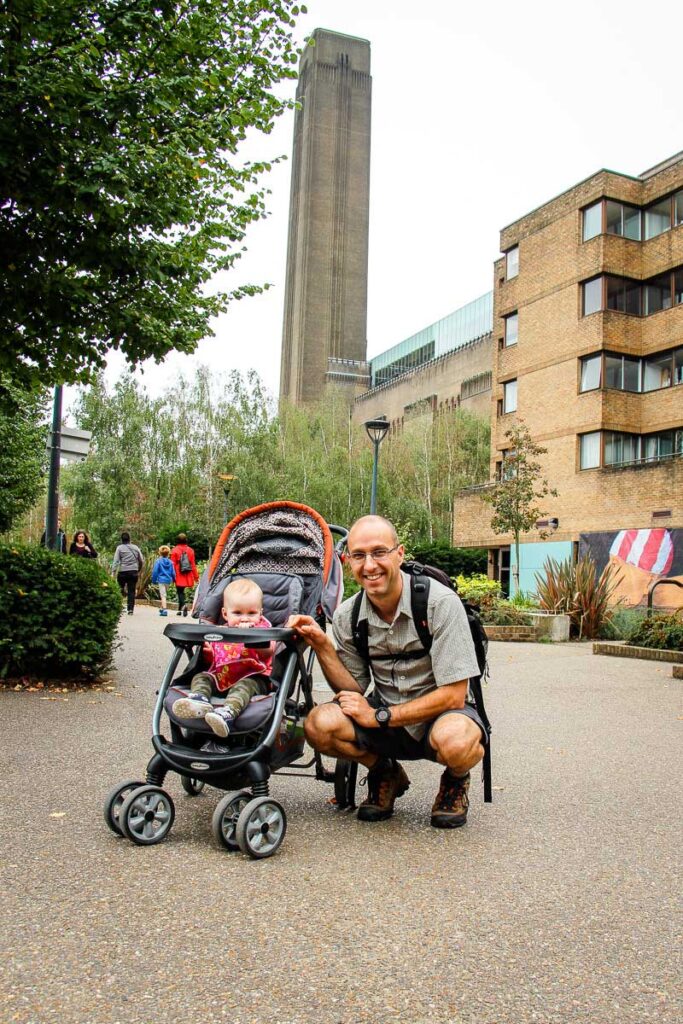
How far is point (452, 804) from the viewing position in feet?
15.3

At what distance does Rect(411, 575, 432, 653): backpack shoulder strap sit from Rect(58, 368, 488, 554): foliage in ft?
116

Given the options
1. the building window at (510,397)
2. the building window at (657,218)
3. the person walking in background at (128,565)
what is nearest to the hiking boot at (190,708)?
the person walking in background at (128,565)

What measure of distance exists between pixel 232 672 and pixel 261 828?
34.0 inches

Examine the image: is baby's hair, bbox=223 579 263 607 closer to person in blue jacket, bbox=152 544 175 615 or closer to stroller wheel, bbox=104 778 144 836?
stroller wheel, bbox=104 778 144 836

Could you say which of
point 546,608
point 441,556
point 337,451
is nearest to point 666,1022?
point 546,608

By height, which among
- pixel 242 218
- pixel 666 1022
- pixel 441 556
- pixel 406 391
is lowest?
pixel 666 1022

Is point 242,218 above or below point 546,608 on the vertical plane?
above

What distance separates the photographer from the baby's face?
16.1ft

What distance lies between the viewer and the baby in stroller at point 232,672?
4.25m

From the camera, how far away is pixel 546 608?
63.3ft

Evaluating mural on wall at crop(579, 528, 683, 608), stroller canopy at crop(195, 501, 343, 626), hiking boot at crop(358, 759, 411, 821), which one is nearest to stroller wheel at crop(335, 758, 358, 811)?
hiking boot at crop(358, 759, 411, 821)

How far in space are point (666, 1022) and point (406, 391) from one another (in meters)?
79.7

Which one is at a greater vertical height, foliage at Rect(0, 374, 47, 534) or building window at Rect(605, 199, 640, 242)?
building window at Rect(605, 199, 640, 242)

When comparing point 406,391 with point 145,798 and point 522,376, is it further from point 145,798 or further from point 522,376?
point 145,798
